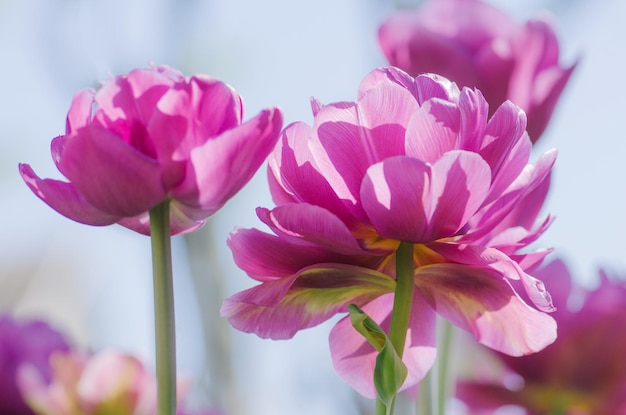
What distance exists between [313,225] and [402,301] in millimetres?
29

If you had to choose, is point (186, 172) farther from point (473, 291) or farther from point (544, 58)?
point (544, 58)

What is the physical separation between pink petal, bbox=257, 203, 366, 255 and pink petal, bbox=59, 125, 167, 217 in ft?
0.10

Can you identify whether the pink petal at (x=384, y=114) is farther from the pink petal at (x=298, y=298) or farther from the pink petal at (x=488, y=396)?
the pink petal at (x=488, y=396)

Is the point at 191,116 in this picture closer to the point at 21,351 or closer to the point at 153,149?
the point at 153,149

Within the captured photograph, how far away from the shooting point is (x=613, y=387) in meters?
0.50

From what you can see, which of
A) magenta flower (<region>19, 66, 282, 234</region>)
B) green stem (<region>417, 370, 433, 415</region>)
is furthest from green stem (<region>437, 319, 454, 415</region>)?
magenta flower (<region>19, 66, 282, 234</region>)

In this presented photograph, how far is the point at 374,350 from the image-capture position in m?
0.29

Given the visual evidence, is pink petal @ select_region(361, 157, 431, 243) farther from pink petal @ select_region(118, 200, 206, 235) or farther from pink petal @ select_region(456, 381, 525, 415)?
pink petal @ select_region(456, 381, 525, 415)

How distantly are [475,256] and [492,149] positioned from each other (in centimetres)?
3

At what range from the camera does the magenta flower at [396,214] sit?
254 millimetres

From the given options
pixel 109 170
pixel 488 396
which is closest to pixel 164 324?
pixel 109 170

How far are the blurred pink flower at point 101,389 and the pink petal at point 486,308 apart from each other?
18cm

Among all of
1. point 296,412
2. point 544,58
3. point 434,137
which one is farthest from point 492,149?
point 296,412

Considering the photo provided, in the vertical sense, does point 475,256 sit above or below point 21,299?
above
